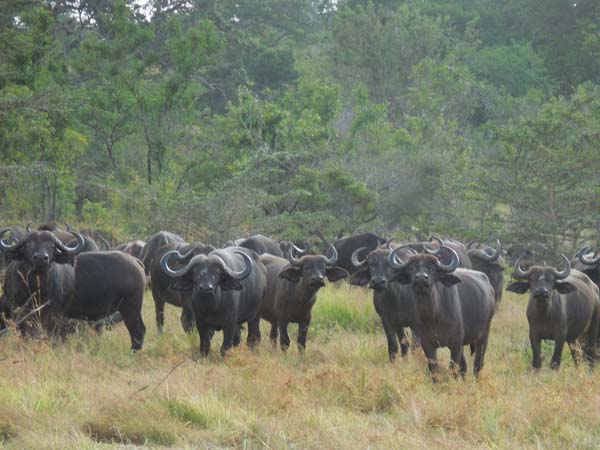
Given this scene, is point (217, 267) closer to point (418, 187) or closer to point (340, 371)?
point (340, 371)

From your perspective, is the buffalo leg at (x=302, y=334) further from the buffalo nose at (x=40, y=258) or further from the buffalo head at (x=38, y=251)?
the buffalo nose at (x=40, y=258)

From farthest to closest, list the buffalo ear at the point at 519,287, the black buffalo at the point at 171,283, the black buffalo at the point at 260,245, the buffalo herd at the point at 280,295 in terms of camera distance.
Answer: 1. the black buffalo at the point at 260,245
2. the black buffalo at the point at 171,283
3. the buffalo ear at the point at 519,287
4. the buffalo herd at the point at 280,295

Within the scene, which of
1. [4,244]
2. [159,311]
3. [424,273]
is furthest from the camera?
[159,311]

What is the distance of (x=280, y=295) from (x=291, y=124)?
547 inches

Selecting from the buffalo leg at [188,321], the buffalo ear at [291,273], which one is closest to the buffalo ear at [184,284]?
the buffalo ear at [291,273]

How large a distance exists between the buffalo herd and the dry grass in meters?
0.44

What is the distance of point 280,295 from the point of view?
12.6 metres

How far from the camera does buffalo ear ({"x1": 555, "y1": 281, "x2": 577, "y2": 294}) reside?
11.0 m

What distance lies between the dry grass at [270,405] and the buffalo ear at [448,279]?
2.87 feet

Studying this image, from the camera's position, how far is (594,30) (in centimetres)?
4409

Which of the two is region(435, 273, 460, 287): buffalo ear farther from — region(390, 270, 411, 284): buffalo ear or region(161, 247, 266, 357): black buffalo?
region(161, 247, 266, 357): black buffalo

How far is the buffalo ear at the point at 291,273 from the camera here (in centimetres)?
1216

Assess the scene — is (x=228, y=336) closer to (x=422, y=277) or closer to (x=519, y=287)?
(x=422, y=277)

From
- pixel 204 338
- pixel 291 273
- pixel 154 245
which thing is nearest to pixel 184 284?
pixel 204 338
